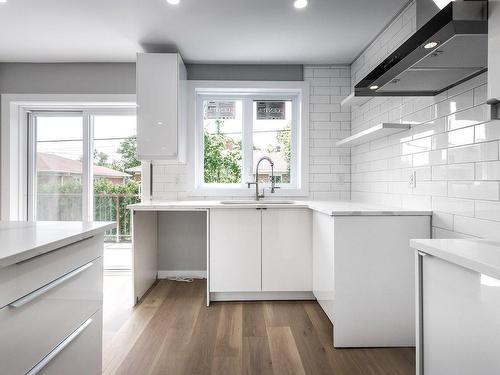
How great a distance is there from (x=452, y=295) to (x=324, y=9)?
2191 mm

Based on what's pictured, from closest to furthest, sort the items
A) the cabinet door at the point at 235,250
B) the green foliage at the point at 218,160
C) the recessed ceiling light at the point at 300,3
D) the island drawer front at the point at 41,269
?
the island drawer front at the point at 41,269
the recessed ceiling light at the point at 300,3
the cabinet door at the point at 235,250
the green foliage at the point at 218,160

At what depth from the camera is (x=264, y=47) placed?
117 inches

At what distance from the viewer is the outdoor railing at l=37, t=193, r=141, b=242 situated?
3568mm

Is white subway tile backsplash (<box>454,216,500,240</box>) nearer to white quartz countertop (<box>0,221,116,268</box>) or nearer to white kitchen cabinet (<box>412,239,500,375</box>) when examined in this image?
white kitchen cabinet (<box>412,239,500,375</box>)

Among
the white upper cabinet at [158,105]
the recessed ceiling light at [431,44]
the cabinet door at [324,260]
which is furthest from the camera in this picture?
the white upper cabinet at [158,105]

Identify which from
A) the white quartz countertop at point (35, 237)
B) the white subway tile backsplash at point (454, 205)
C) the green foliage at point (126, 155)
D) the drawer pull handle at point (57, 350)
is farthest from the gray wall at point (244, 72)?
the drawer pull handle at point (57, 350)

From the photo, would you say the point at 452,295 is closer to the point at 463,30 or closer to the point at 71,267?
the point at 463,30

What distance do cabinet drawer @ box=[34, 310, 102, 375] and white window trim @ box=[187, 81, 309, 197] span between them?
6.96 ft

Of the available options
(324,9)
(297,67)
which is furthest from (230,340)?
(297,67)

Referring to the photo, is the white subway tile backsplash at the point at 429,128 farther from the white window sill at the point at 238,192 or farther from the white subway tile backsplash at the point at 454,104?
the white window sill at the point at 238,192

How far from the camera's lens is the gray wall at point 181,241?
342 cm

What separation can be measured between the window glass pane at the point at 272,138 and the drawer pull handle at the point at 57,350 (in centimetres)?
253

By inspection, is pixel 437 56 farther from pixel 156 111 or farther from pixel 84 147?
pixel 84 147

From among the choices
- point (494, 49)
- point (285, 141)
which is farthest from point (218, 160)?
point (494, 49)
